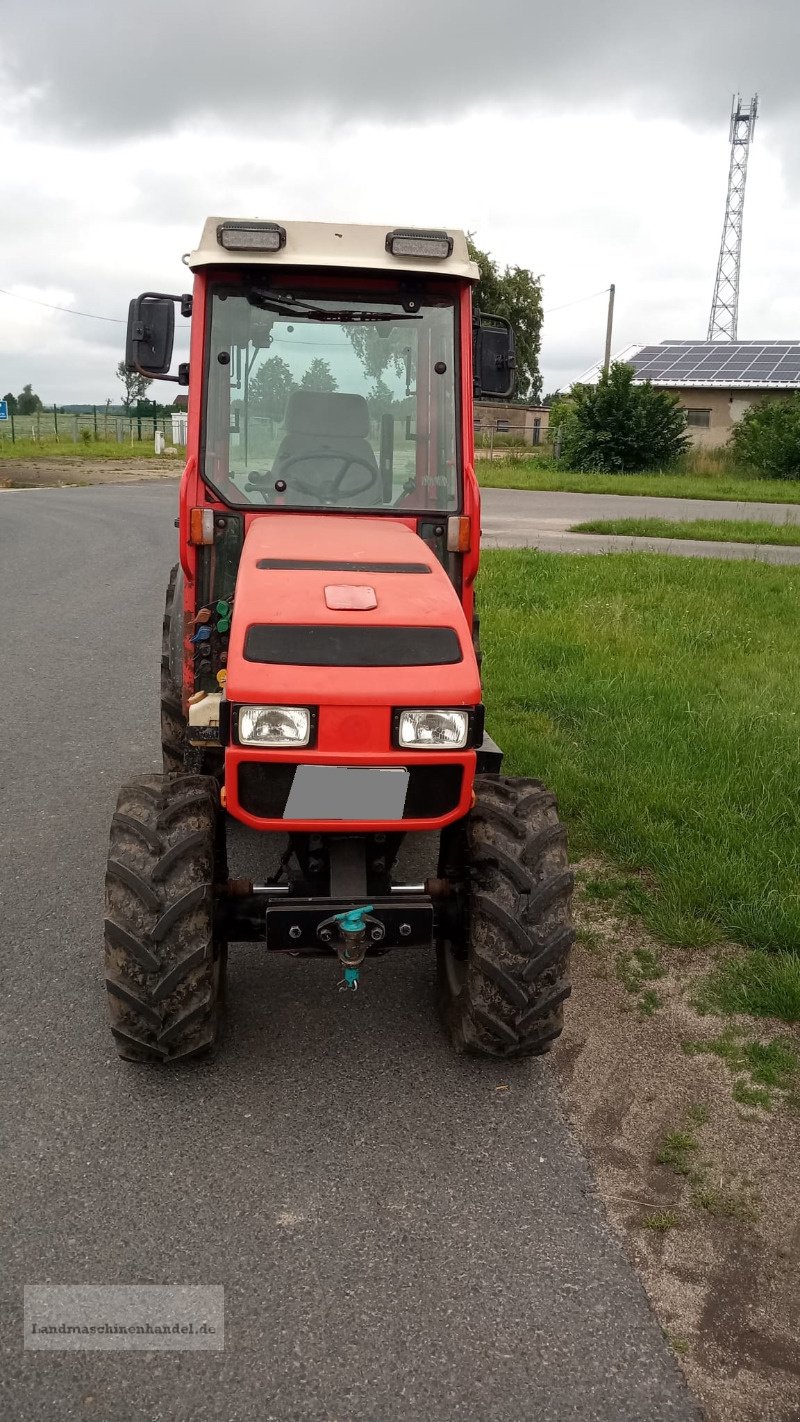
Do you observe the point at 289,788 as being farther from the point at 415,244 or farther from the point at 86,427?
the point at 86,427

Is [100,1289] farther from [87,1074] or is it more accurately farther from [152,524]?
[152,524]

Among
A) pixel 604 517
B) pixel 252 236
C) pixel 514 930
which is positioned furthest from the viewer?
pixel 604 517

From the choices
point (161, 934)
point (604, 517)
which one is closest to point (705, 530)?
point (604, 517)

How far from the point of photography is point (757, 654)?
9.01 metres

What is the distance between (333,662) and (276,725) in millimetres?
240

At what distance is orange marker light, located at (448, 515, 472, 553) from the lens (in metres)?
4.35

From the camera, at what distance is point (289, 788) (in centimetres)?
323

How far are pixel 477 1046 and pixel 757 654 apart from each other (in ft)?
20.4

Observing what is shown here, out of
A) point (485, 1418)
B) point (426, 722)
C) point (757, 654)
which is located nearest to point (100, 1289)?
point (485, 1418)

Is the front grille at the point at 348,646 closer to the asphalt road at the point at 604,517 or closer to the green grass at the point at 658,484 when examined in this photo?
the asphalt road at the point at 604,517

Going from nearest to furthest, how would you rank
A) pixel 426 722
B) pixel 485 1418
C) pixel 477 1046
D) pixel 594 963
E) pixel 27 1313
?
pixel 485 1418, pixel 27 1313, pixel 426 722, pixel 477 1046, pixel 594 963

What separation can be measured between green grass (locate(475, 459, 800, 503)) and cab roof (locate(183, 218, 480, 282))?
834 inches

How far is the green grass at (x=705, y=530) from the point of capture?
16.8 m

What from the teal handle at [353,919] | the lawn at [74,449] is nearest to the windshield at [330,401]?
the teal handle at [353,919]
